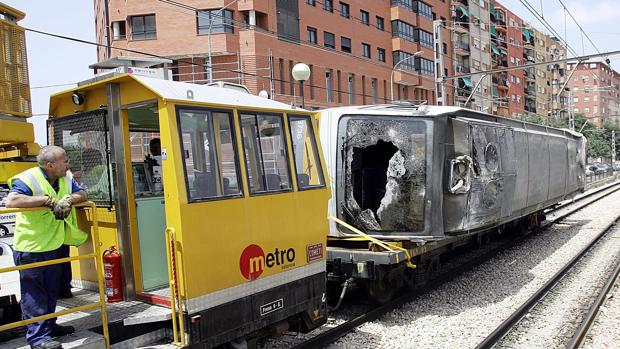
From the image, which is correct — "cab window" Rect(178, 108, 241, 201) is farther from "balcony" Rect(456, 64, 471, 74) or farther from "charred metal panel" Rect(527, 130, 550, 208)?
"balcony" Rect(456, 64, 471, 74)

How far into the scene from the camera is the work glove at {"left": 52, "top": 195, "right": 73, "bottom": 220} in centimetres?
420

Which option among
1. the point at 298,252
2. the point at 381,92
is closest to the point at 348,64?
the point at 381,92

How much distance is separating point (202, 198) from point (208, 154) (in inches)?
17.5

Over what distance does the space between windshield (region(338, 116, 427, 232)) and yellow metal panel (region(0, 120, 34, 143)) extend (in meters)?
4.64

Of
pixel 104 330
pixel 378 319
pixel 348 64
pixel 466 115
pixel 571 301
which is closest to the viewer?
pixel 104 330

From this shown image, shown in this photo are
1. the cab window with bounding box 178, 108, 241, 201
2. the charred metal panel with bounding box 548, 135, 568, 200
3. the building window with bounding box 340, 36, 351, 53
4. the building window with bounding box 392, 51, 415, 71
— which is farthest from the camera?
the building window with bounding box 392, 51, 415, 71

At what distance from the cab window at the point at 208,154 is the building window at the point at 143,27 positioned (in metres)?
32.6

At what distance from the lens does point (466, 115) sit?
9344 mm

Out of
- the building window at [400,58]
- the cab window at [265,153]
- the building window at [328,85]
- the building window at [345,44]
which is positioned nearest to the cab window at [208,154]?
the cab window at [265,153]

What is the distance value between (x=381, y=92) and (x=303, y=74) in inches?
1436

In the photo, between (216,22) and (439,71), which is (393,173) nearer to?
(439,71)

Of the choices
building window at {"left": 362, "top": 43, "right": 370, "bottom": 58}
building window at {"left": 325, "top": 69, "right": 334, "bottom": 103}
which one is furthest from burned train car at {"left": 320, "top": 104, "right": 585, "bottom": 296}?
building window at {"left": 362, "top": 43, "right": 370, "bottom": 58}

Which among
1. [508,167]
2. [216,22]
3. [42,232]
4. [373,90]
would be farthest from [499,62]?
[42,232]

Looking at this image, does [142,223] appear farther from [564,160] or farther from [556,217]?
[556,217]
